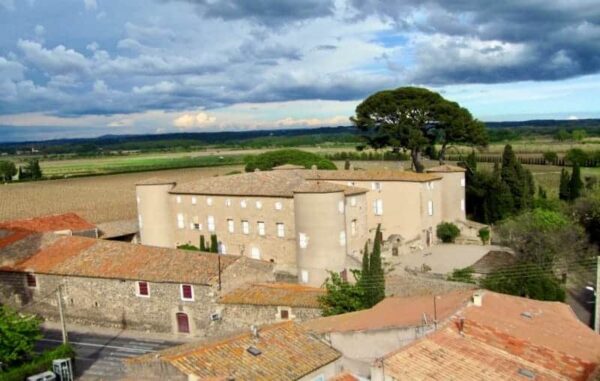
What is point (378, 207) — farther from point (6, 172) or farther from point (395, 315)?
point (6, 172)

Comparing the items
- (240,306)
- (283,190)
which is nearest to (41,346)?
(240,306)

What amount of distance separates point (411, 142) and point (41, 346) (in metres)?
40.0

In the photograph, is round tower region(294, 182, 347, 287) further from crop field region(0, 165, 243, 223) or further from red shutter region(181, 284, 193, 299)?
crop field region(0, 165, 243, 223)

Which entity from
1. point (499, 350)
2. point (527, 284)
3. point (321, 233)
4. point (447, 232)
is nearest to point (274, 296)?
point (321, 233)

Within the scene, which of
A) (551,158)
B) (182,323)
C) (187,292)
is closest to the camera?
(187,292)

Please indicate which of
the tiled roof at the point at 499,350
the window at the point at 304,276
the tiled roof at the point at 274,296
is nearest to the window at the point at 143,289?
the tiled roof at the point at 274,296

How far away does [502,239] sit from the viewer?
44.2 metres

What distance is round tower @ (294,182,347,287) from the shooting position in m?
37.7

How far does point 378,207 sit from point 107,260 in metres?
22.6

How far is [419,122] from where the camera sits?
6091cm

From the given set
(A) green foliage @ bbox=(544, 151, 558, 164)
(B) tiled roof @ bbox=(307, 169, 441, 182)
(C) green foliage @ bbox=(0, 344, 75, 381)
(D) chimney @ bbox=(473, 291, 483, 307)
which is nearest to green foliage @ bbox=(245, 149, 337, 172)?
Answer: (B) tiled roof @ bbox=(307, 169, 441, 182)

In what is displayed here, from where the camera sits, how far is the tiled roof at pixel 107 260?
3406 centimetres

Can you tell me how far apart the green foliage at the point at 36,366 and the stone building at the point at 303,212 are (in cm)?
1586

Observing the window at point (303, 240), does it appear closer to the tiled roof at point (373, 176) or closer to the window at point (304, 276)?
the window at point (304, 276)
